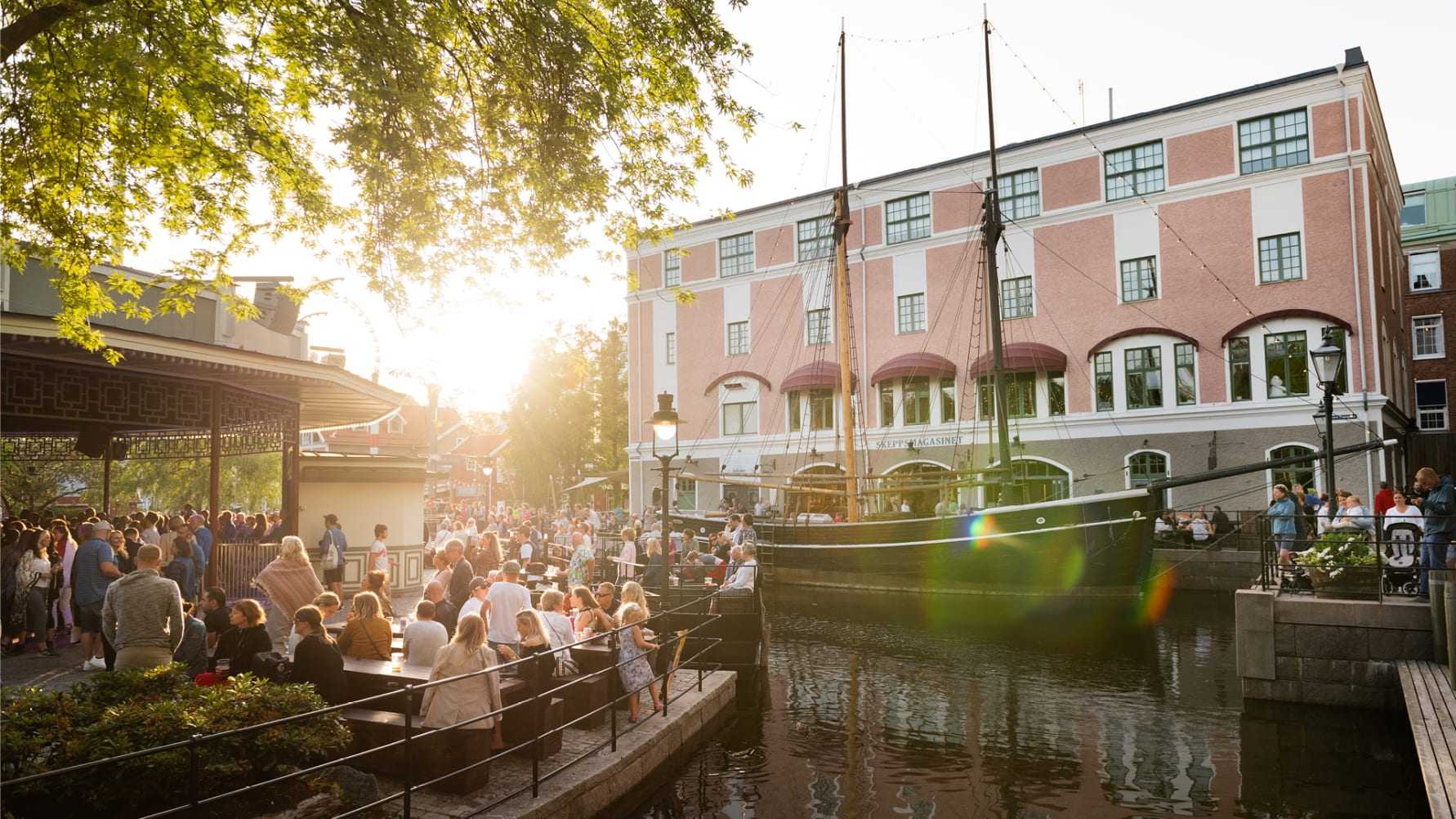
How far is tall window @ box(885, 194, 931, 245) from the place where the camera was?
105 ft

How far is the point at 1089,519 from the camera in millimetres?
20266

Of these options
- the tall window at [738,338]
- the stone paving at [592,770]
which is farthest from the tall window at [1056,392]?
the stone paving at [592,770]

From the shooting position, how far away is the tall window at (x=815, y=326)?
109 ft

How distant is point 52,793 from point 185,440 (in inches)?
641

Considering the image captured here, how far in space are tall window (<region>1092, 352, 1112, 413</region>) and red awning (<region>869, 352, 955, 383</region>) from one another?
15.2 ft

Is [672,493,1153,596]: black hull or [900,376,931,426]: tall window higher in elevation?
[900,376,931,426]: tall window

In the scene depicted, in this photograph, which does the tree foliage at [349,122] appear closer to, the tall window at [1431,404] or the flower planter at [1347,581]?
the flower planter at [1347,581]

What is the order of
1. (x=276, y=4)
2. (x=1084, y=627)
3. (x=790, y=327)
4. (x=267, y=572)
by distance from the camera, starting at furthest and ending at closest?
(x=790, y=327) → (x=1084, y=627) → (x=267, y=572) → (x=276, y=4)

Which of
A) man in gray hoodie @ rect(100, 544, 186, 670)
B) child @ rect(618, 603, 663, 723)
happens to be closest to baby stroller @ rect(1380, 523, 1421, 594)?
child @ rect(618, 603, 663, 723)

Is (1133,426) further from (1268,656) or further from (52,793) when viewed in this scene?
(52,793)

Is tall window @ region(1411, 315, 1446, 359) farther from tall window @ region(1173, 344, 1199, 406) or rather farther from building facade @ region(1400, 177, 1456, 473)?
tall window @ region(1173, 344, 1199, 406)

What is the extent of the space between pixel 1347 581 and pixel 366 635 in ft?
37.5

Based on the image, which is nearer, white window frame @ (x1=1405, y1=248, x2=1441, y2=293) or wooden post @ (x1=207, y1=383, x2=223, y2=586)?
wooden post @ (x1=207, y1=383, x2=223, y2=586)

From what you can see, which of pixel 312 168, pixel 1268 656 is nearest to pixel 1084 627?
pixel 1268 656
